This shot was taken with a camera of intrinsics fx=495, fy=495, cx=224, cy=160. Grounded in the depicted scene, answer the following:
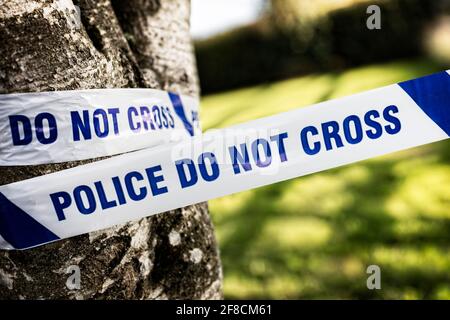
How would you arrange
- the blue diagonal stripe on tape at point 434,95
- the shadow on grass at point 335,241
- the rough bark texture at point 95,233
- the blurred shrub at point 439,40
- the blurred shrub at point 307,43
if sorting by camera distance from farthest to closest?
the blurred shrub at point 307,43 → the blurred shrub at point 439,40 → the shadow on grass at point 335,241 → the blue diagonal stripe on tape at point 434,95 → the rough bark texture at point 95,233

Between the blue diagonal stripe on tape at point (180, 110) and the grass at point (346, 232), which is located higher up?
the blue diagonal stripe on tape at point (180, 110)

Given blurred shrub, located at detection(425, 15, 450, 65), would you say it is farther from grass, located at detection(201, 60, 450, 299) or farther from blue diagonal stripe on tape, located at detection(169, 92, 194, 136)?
blue diagonal stripe on tape, located at detection(169, 92, 194, 136)

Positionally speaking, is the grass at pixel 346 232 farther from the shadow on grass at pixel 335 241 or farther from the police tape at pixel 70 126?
the police tape at pixel 70 126

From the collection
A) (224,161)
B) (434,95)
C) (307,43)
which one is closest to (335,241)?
(434,95)

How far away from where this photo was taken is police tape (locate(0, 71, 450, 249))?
1.54 m

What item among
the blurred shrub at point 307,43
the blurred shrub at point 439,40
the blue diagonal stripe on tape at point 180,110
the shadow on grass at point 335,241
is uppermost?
the blurred shrub at point 307,43

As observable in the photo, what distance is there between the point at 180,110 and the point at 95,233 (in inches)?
22.1

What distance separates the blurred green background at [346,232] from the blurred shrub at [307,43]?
5451 mm

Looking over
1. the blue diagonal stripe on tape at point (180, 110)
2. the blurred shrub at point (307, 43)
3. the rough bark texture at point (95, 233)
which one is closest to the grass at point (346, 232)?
the rough bark texture at point (95, 233)

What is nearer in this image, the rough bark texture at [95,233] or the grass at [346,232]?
the rough bark texture at [95,233]

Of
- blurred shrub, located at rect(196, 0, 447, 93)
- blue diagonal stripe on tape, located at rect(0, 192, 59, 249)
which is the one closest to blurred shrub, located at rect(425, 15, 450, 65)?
blurred shrub, located at rect(196, 0, 447, 93)

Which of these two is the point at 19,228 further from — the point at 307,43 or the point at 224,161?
the point at 307,43

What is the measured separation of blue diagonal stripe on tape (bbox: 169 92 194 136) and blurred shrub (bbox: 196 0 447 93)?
28.3ft

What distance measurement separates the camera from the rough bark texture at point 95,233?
58.4 inches
